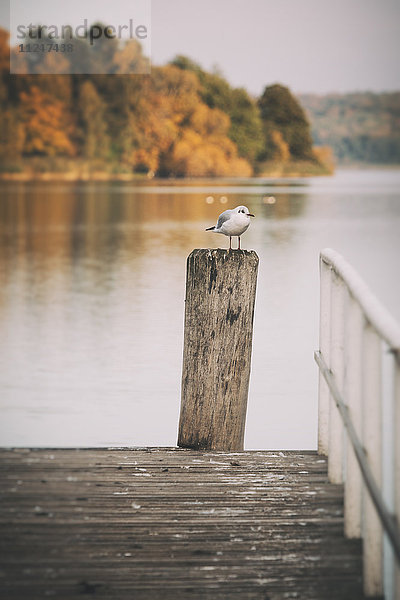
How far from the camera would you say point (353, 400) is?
9.56ft

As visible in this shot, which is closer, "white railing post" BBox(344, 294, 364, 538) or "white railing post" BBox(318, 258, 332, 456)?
"white railing post" BBox(344, 294, 364, 538)

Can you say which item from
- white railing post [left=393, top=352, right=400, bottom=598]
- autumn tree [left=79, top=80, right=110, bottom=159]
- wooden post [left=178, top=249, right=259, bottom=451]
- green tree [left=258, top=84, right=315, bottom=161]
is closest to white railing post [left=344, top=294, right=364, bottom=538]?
white railing post [left=393, top=352, right=400, bottom=598]

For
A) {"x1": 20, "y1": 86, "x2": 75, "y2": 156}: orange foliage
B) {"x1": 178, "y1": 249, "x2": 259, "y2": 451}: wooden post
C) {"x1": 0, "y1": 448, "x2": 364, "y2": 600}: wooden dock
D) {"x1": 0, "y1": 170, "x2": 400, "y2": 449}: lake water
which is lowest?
{"x1": 0, "y1": 170, "x2": 400, "y2": 449}: lake water

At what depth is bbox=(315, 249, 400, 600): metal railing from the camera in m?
2.36

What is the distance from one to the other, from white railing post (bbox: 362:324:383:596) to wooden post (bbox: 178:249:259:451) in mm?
1584

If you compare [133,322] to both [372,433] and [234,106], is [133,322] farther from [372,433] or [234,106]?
[234,106]

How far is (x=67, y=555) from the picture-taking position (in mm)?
3023

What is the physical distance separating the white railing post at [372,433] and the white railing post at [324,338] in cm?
99

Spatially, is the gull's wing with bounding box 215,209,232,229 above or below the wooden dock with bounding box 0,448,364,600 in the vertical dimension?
above

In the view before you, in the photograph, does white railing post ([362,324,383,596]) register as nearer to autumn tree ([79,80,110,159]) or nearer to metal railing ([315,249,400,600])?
metal railing ([315,249,400,600])

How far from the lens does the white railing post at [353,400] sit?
285cm

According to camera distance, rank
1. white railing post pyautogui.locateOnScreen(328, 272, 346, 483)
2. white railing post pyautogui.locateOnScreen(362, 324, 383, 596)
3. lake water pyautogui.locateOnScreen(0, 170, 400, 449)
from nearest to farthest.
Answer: white railing post pyautogui.locateOnScreen(362, 324, 383, 596) < white railing post pyautogui.locateOnScreen(328, 272, 346, 483) < lake water pyautogui.locateOnScreen(0, 170, 400, 449)

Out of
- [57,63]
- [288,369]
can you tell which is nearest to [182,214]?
[288,369]

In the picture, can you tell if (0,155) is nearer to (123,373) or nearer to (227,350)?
(123,373)
